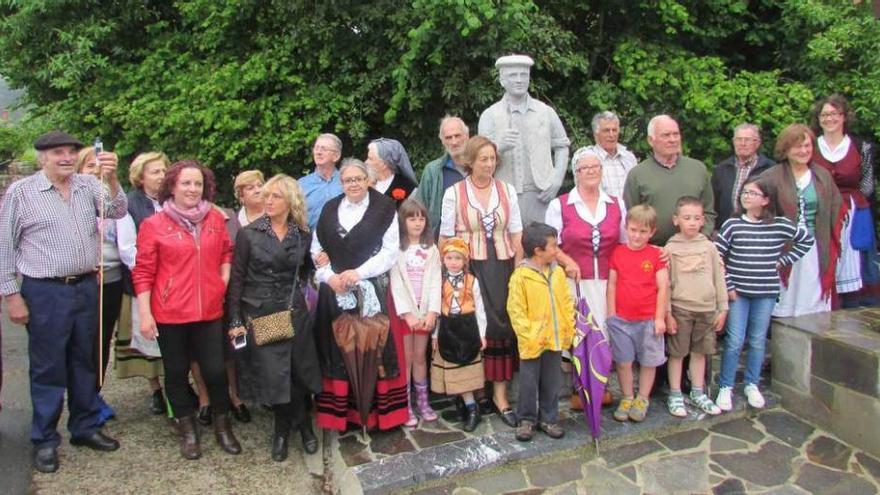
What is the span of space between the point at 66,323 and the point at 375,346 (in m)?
1.74

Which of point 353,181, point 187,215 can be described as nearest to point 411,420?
point 353,181

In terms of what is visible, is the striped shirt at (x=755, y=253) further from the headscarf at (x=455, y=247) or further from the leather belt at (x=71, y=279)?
the leather belt at (x=71, y=279)

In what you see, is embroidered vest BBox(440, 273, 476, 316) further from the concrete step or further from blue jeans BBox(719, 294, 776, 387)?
blue jeans BBox(719, 294, 776, 387)

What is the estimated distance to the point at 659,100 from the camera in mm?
6371

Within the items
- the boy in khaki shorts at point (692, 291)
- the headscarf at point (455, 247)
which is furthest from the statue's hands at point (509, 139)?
the boy in khaki shorts at point (692, 291)

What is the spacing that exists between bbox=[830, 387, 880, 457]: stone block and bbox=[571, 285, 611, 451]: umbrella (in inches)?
59.6

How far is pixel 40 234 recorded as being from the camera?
11.9ft

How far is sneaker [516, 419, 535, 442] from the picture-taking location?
Answer: 12.6 feet

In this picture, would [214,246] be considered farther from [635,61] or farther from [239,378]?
[635,61]

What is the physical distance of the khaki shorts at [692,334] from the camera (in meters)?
4.11

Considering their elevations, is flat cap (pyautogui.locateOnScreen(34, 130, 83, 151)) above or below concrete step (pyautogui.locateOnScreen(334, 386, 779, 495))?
above

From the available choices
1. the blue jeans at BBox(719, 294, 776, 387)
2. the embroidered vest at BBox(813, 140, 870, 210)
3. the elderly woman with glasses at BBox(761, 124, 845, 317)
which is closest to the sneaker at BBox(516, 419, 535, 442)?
the blue jeans at BBox(719, 294, 776, 387)

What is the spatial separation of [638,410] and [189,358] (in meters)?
2.76

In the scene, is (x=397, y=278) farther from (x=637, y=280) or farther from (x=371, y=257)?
(x=637, y=280)
